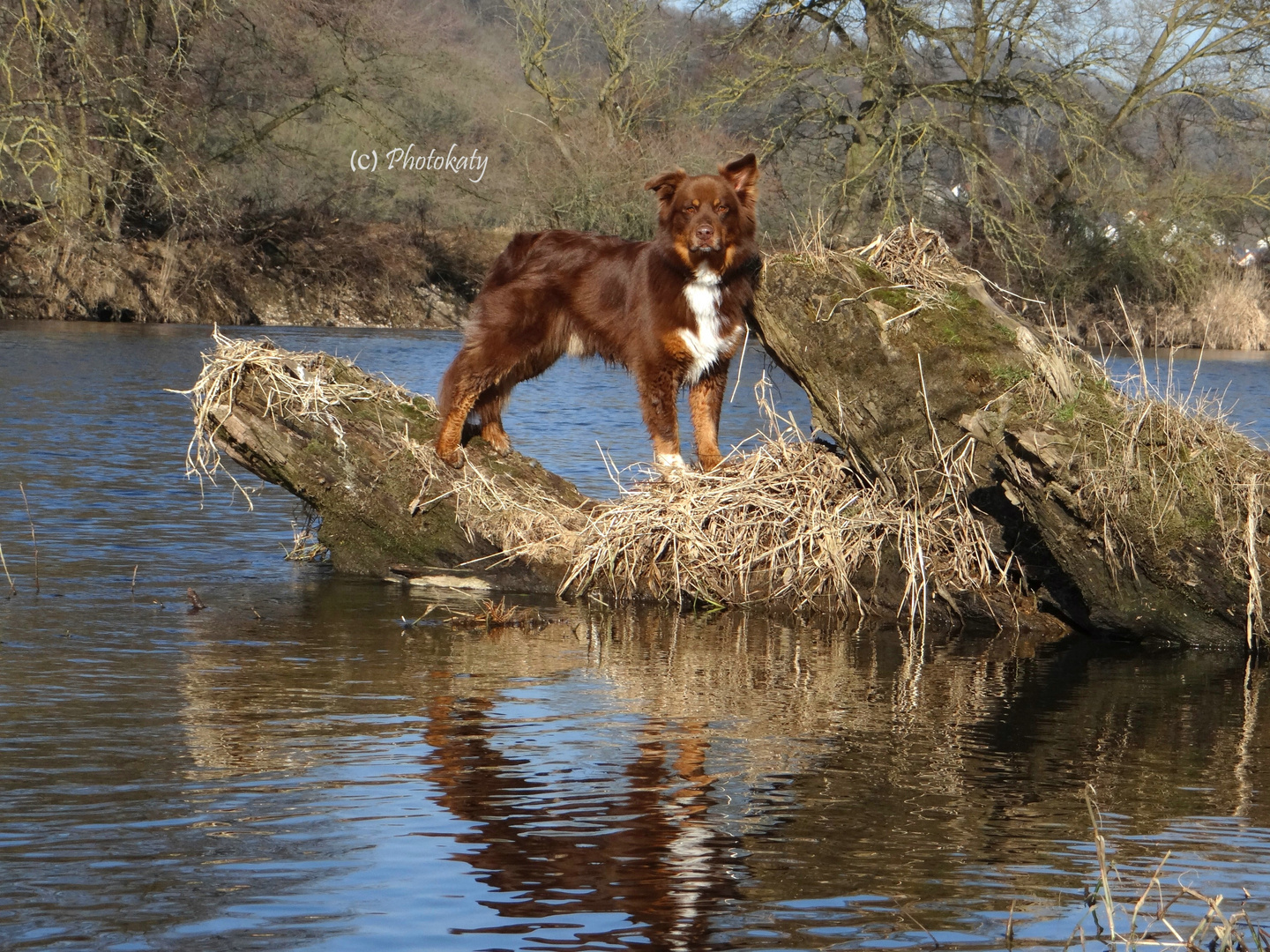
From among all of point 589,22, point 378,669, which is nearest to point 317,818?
point 378,669

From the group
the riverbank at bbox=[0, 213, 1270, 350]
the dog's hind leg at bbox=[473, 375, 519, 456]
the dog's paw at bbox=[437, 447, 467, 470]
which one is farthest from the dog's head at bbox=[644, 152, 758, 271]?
the riverbank at bbox=[0, 213, 1270, 350]

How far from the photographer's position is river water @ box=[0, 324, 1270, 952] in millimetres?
3631

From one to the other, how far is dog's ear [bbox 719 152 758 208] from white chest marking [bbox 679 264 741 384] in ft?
2.04

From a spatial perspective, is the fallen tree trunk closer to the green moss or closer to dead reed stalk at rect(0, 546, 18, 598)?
the green moss

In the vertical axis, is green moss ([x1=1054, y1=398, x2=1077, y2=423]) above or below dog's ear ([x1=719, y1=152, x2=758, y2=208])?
below

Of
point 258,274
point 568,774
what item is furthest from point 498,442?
point 258,274

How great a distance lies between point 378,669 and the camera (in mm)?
6480

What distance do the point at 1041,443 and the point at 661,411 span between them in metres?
2.57

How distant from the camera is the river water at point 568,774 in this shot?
3631 millimetres

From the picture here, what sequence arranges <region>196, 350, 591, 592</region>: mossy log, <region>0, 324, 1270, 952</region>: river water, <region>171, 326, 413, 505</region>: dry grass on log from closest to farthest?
<region>0, 324, 1270, 952</region>: river water, <region>171, 326, 413, 505</region>: dry grass on log, <region>196, 350, 591, 592</region>: mossy log

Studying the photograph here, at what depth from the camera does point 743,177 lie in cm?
873

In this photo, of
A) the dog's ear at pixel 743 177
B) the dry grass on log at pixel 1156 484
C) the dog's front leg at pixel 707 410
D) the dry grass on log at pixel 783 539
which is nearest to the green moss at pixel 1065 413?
the dry grass on log at pixel 1156 484

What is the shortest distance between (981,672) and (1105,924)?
3.35 metres

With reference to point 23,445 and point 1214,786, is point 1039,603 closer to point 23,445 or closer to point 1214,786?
point 1214,786
